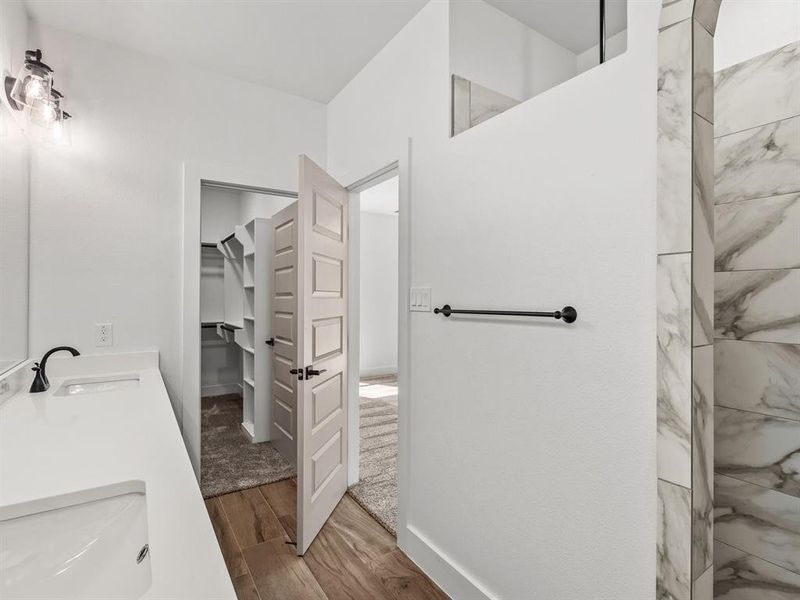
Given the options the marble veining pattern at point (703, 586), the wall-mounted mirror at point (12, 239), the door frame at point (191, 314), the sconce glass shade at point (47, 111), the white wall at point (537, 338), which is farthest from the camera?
the door frame at point (191, 314)

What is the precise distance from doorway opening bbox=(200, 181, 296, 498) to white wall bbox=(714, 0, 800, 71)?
2.34 metres

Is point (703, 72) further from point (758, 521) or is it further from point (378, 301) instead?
point (378, 301)

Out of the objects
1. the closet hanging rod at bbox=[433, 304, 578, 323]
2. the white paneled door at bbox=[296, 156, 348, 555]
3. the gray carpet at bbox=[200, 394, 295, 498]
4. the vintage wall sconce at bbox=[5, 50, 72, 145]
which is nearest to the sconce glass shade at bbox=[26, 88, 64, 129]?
the vintage wall sconce at bbox=[5, 50, 72, 145]

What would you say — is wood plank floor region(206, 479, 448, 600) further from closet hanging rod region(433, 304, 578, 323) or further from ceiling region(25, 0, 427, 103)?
ceiling region(25, 0, 427, 103)

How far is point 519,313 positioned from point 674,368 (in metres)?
0.49

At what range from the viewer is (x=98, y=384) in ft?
6.92

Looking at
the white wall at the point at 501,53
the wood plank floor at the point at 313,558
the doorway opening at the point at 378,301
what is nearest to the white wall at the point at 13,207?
the wood plank floor at the point at 313,558

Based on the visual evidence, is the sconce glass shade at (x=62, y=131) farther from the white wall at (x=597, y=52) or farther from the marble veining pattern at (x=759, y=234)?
the marble veining pattern at (x=759, y=234)

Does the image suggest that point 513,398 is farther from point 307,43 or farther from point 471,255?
point 307,43

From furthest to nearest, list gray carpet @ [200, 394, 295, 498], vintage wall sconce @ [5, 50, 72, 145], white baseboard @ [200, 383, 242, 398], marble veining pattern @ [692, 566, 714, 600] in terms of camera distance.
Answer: white baseboard @ [200, 383, 242, 398], gray carpet @ [200, 394, 295, 498], vintage wall sconce @ [5, 50, 72, 145], marble veining pattern @ [692, 566, 714, 600]

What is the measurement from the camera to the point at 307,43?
88.4 inches

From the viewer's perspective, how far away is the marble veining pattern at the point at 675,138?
39.9 inches

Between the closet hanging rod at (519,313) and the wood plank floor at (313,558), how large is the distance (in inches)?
47.3

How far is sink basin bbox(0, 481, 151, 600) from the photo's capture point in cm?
70
